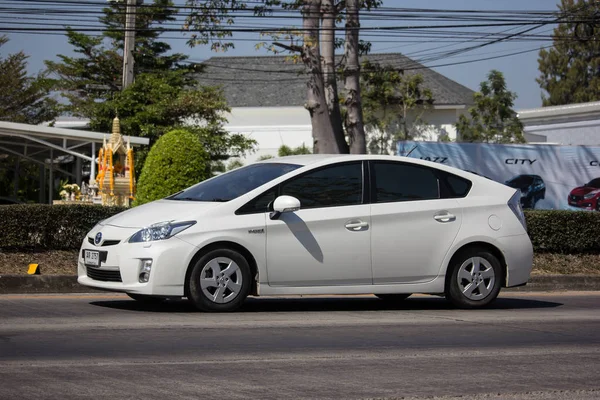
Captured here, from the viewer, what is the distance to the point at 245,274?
938 centimetres

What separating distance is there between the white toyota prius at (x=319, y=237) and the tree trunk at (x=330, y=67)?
34.2 feet

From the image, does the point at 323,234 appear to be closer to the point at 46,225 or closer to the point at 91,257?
the point at 91,257

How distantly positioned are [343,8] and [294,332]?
15.3 m

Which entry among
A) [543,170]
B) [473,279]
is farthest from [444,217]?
[543,170]

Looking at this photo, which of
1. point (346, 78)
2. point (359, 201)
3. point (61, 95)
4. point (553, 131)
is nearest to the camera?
point (359, 201)

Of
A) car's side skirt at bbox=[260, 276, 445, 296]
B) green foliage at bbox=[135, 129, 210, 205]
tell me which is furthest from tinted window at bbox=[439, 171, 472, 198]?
green foliage at bbox=[135, 129, 210, 205]

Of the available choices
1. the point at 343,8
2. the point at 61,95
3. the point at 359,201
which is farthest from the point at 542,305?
the point at 61,95

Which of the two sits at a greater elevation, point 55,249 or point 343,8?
point 343,8

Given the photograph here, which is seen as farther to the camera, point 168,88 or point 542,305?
point 168,88

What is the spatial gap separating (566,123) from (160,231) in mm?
31965

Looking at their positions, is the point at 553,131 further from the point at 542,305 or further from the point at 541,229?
the point at 542,305

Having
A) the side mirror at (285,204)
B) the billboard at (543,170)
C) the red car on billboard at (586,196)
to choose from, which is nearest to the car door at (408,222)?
the side mirror at (285,204)

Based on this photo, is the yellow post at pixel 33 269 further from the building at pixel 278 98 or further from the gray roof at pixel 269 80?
the gray roof at pixel 269 80

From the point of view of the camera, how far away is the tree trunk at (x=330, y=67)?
69.2 feet
